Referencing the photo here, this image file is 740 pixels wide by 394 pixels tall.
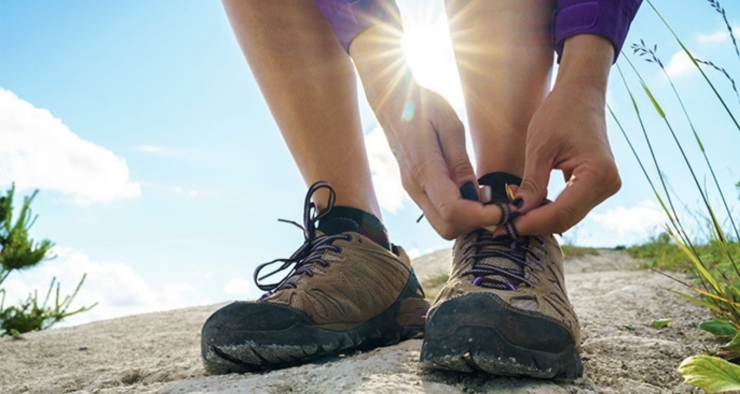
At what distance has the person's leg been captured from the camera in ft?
3.65

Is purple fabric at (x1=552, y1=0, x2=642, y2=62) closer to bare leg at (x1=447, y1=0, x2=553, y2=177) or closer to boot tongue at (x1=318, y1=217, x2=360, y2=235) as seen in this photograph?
bare leg at (x1=447, y1=0, x2=553, y2=177)

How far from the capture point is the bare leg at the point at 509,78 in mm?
1467

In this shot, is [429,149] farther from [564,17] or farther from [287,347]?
[287,347]

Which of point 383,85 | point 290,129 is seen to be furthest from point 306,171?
point 383,85

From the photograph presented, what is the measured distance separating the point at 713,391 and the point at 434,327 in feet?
1.70

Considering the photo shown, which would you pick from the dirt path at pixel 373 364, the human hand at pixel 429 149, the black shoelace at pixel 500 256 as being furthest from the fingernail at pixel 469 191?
the dirt path at pixel 373 364

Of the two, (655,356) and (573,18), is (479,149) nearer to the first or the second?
(573,18)

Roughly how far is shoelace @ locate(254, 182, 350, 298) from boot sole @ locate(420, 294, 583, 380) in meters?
0.50

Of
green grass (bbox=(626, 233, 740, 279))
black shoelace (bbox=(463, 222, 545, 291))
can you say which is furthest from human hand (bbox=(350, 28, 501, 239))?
green grass (bbox=(626, 233, 740, 279))

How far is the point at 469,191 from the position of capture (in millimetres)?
1233

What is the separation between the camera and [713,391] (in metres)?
1.05

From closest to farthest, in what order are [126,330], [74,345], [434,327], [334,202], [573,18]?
1. [434,327]
2. [573,18]
3. [334,202]
4. [74,345]
5. [126,330]

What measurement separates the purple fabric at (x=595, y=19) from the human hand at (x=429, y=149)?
1.13ft

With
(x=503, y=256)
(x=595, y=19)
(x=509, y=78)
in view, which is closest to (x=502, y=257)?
(x=503, y=256)
